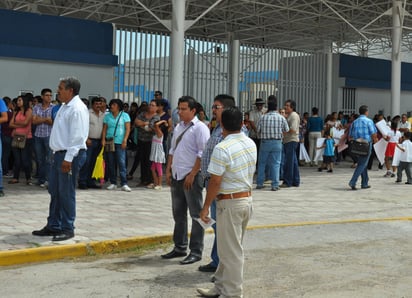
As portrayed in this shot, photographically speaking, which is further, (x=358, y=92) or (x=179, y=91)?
(x=358, y=92)

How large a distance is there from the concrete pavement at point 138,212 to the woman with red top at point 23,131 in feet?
1.59

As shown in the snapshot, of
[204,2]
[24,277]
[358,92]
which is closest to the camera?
[24,277]

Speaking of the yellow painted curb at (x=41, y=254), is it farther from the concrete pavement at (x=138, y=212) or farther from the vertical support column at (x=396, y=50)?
the vertical support column at (x=396, y=50)

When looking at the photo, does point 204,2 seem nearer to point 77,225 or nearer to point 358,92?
point 358,92

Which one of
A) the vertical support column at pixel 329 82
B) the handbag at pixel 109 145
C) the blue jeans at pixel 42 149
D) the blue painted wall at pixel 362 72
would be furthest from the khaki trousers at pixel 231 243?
the vertical support column at pixel 329 82

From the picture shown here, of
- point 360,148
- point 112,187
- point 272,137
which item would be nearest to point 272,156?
point 272,137

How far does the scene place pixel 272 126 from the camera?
11.9m

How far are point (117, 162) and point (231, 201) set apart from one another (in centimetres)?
699

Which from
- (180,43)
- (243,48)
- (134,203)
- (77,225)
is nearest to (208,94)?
(243,48)

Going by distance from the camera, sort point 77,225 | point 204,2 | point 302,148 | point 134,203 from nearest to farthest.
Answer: point 77,225
point 134,203
point 302,148
point 204,2

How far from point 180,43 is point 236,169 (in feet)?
36.9

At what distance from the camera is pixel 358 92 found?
30.3 m

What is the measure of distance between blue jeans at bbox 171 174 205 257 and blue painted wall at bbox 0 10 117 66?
13577 millimetres

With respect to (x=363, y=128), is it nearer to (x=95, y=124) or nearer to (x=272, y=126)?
(x=272, y=126)
